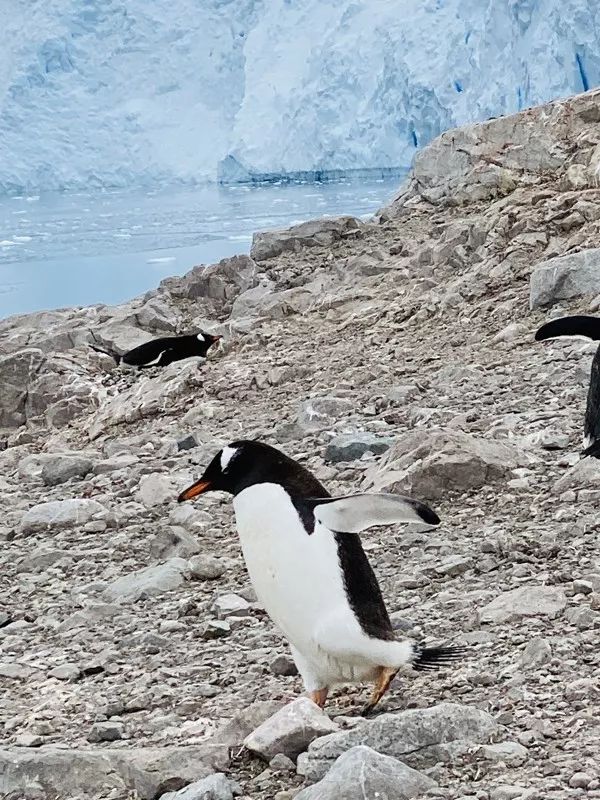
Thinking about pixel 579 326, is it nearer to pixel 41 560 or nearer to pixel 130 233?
pixel 41 560

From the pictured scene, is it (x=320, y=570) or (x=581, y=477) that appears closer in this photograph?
(x=320, y=570)

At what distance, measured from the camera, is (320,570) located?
2.12 meters

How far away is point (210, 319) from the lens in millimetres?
7348

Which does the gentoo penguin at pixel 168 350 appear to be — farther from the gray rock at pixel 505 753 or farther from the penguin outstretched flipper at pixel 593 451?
the gray rock at pixel 505 753

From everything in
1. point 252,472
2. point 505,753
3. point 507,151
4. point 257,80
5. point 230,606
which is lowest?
point 230,606

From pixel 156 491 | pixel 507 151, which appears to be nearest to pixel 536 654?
pixel 156 491

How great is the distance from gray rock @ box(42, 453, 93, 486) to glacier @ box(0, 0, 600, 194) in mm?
15457

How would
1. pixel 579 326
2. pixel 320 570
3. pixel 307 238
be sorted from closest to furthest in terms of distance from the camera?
pixel 320 570 → pixel 579 326 → pixel 307 238

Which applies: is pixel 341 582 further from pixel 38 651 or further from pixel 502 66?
pixel 502 66

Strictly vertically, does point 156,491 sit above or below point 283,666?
below

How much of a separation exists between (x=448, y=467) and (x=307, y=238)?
4.81 m

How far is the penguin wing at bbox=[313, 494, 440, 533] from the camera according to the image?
6.58 ft

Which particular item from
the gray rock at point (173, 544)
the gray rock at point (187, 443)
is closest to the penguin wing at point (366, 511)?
the gray rock at point (173, 544)

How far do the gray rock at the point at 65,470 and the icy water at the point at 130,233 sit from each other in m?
6.39
